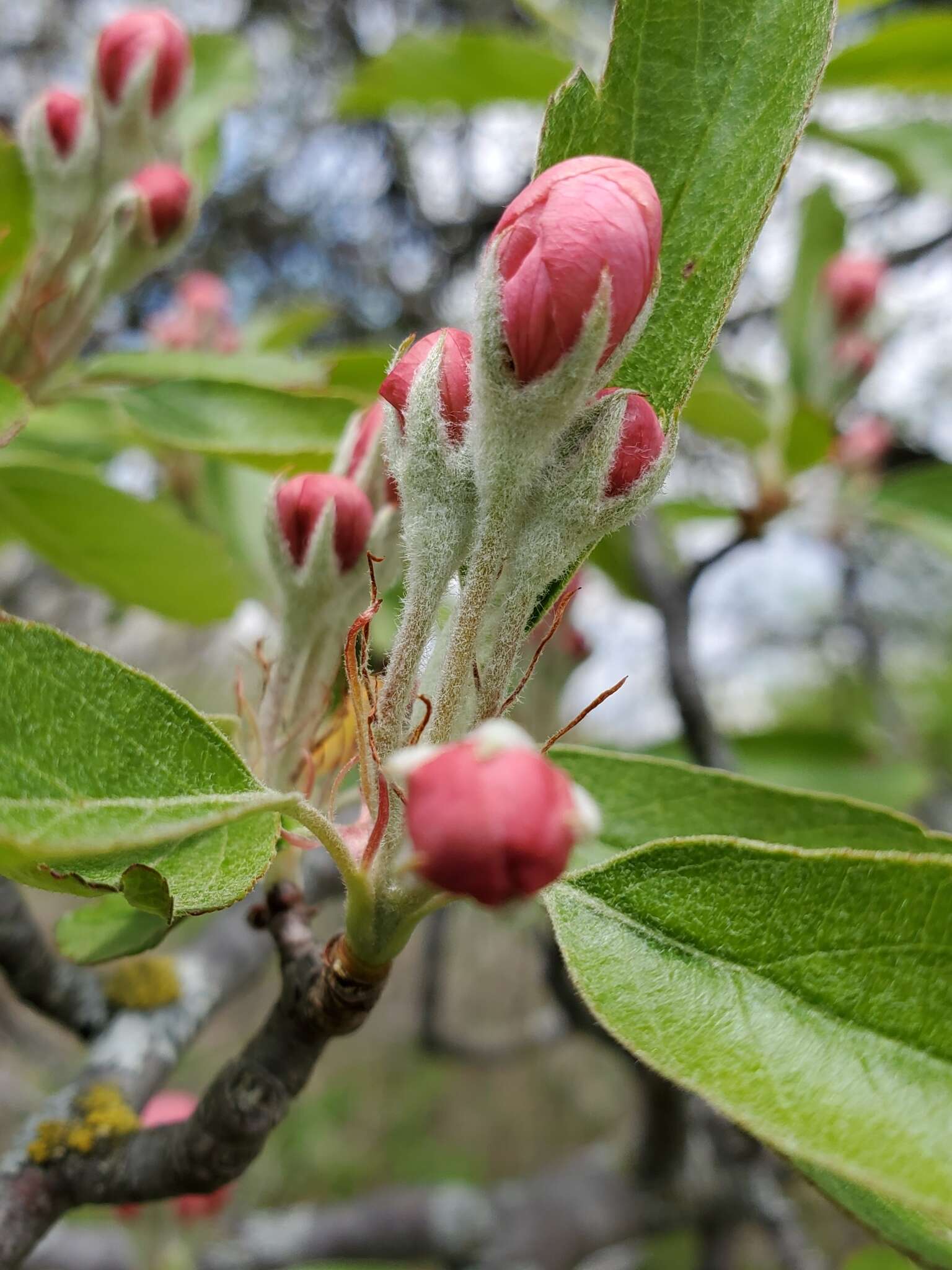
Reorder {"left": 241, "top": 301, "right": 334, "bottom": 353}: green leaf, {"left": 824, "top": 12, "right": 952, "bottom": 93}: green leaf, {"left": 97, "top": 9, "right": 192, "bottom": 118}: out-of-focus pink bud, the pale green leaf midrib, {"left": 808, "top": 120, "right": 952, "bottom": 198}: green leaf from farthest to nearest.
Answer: {"left": 241, "top": 301, "right": 334, "bottom": 353}: green leaf → {"left": 808, "top": 120, "right": 952, "bottom": 198}: green leaf → {"left": 824, "top": 12, "right": 952, "bottom": 93}: green leaf → {"left": 97, "top": 9, "right": 192, "bottom": 118}: out-of-focus pink bud → the pale green leaf midrib

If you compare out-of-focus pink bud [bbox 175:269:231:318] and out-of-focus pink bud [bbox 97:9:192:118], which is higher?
out-of-focus pink bud [bbox 97:9:192:118]

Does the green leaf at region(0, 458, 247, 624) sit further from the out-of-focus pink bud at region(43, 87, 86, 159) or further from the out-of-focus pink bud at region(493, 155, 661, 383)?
the out-of-focus pink bud at region(493, 155, 661, 383)

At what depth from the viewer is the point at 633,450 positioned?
22.1 inches

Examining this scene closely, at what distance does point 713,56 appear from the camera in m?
0.64

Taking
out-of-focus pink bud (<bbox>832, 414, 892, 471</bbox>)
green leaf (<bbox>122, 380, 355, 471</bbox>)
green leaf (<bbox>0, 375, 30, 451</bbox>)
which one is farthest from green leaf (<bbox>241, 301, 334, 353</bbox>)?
green leaf (<bbox>0, 375, 30, 451</bbox>)

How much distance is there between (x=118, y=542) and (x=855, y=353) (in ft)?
4.44

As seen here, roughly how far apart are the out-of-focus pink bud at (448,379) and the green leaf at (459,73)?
1.26m

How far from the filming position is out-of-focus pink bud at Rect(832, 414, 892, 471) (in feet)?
7.20

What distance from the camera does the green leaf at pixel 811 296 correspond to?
188 centimetres

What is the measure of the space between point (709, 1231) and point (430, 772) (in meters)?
2.24

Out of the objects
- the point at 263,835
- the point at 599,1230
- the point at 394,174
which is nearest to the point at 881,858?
the point at 263,835

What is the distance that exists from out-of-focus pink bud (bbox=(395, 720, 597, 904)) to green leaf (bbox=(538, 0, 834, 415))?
29 cm

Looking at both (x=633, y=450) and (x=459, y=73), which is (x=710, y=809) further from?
(x=459, y=73)

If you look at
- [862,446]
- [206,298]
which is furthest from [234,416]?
[862,446]
